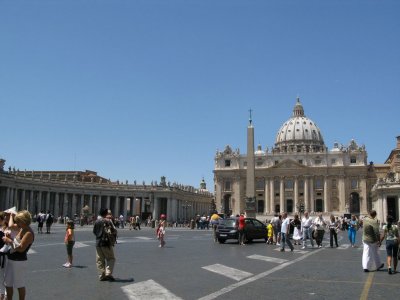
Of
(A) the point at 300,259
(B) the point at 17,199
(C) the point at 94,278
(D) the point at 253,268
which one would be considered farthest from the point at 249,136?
(B) the point at 17,199

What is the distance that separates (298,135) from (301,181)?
105 ft

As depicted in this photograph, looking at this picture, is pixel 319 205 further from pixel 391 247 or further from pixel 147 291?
pixel 147 291

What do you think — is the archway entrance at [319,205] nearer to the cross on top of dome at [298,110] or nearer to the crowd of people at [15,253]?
the cross on top of dome at [298,110]

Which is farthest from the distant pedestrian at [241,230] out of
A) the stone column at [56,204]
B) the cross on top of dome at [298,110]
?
the cross on top of dome at [298,110]

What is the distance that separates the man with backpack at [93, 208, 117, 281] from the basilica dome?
135408mm

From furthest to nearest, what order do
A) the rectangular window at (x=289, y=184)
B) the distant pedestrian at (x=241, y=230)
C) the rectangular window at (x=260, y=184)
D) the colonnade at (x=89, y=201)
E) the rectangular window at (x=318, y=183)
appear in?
the rectangular window at (x=260, y=184), the rectangular window at (x=289, y=184), the rectangular window at (x=318, y=183), the colonnade at (x=89, y=201), the distant pedestrian at (x=241, y=230)

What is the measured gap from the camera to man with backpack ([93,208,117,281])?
11125 mm

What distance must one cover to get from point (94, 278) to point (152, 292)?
2467 mm

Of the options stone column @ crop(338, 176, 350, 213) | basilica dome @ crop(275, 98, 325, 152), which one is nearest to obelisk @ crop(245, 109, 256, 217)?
stone column @ crop(338, 176, 350, 213)

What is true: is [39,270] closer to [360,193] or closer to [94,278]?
[94,278]

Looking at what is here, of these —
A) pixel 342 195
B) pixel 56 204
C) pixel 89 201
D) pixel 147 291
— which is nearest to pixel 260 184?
pixel 342 195

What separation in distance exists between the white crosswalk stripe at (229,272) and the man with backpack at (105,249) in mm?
2977

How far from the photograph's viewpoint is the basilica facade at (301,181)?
118m

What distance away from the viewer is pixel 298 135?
491ft
